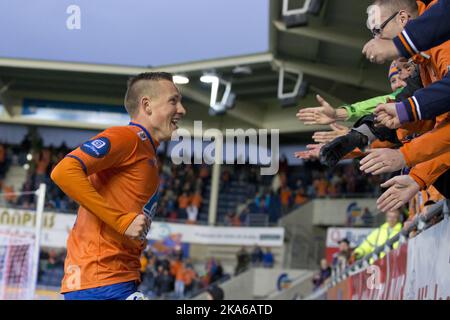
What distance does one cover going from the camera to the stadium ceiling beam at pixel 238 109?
2117 cm

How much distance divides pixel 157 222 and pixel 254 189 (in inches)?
Result: 176

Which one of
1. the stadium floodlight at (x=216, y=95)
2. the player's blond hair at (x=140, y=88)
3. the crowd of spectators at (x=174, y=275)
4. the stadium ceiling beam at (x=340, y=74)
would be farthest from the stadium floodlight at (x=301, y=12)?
the player's blond hair at (x=140, y=88)

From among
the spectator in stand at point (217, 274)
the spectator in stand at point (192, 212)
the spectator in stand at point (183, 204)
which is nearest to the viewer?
the spectator in stand at point (217, 274)

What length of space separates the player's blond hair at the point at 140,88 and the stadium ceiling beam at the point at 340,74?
12020mm

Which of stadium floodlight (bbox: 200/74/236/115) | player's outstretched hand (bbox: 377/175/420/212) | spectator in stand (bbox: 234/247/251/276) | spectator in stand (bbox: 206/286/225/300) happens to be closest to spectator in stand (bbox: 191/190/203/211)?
spectator in stand (bbox: 234/247/251/276)

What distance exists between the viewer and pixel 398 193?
2711mm

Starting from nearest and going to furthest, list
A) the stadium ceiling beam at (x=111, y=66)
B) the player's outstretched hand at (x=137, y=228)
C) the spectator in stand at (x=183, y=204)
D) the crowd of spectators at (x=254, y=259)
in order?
the player's outstretched hand at (x=137, y=228)
the stadium ceiling beam at (x=111, y=66)
the crowd of spectators at (x=254, y=259)
the spectator in stand at (x=183, y=204)

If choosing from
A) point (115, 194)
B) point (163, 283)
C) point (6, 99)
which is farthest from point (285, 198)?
point (115, 194)

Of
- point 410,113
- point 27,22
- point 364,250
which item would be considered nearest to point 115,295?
point 410,113

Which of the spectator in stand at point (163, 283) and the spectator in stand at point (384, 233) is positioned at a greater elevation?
the spectator in stand at point (384, 233)

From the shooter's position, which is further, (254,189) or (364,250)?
(254,189)

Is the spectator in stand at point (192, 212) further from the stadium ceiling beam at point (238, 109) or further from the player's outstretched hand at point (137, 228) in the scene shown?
the player's outstretched hand at point (137, 228)

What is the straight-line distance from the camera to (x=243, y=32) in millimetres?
16859

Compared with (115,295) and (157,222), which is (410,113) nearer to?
(115,295)
